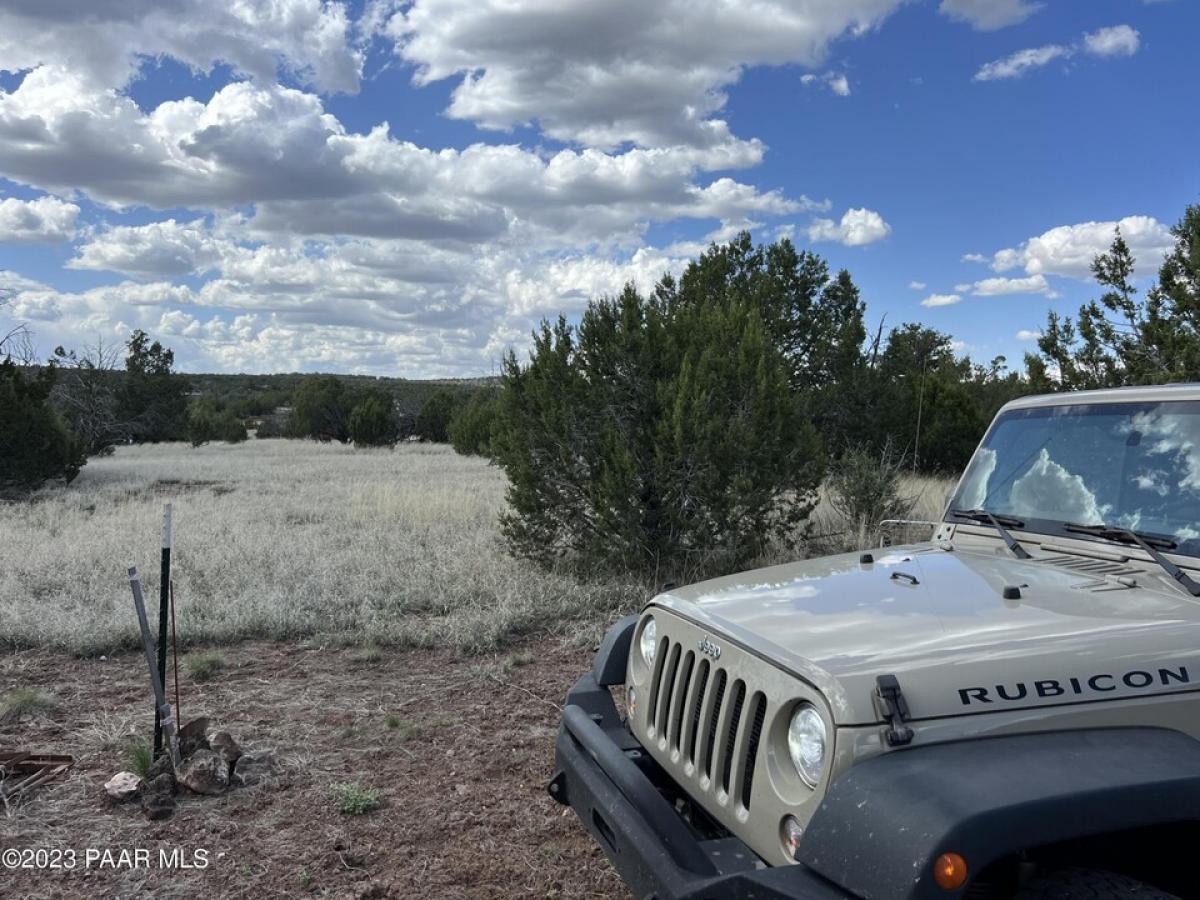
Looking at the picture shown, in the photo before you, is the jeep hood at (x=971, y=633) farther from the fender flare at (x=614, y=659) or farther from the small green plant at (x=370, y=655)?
the small green plant at (x=370, y=655)

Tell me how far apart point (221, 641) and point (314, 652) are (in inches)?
32.4

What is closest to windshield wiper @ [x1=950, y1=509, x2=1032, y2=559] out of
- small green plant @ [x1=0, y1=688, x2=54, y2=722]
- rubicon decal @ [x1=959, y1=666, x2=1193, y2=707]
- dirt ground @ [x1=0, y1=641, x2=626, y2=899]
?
rubicon decal @ [x1=959, y1=666, x2=1193, y2=707]

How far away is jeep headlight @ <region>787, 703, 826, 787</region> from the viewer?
6.91 feet

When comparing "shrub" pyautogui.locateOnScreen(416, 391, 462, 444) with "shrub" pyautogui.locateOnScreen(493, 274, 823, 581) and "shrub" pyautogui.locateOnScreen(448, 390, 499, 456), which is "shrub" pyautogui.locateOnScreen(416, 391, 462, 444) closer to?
"shrub" pyautogui.locateOnScreen(448, 390, 499, 456)

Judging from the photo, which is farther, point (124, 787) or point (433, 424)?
point (433, 424)

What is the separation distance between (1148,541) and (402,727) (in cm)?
372

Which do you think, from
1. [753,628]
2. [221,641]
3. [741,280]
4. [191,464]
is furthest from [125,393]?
[753,628]

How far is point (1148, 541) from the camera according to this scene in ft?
9.39

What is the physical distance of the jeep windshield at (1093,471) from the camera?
2902 mm

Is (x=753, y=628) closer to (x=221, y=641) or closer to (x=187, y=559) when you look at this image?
(x=221, y=641)

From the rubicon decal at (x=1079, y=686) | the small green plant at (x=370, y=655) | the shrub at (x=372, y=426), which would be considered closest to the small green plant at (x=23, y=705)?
the small green plant at (x=370, y=655)

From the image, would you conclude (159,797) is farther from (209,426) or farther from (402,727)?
(209,426)

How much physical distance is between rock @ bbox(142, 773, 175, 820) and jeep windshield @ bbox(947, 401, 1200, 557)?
3.52 meters

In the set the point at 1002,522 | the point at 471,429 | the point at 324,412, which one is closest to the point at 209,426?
the point at 324,412
